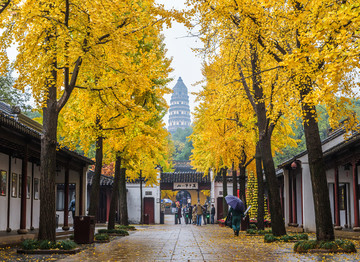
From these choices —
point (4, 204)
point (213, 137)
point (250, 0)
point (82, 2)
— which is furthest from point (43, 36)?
point (213, 137)

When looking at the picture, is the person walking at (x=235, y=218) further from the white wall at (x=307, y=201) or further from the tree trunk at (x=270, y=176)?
the white wall at (x=307, y=201)

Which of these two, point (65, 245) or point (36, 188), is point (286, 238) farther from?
point (36, 188)

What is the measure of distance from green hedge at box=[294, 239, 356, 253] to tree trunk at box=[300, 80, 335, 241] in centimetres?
21

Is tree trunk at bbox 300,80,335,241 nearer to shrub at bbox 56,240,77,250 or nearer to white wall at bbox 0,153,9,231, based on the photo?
shrub at bbox 56,240,77,250

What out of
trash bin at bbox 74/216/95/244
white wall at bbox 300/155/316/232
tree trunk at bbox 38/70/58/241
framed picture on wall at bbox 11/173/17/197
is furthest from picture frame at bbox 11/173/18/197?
white wall at bbox 300/155/316/232

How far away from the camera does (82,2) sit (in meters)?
12.4

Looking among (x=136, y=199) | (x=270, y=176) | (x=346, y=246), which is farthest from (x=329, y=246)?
(x=136, y=199)

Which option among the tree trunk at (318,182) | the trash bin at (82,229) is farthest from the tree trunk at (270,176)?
the trash bin at (82,229)

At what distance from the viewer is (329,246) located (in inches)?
473

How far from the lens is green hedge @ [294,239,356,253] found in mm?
11867

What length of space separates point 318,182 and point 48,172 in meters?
7.15

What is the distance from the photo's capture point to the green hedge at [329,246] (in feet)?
38.9

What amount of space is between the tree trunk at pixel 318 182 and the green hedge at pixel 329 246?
21 cm

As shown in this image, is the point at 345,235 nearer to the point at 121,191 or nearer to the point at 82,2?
the point at 82,2
